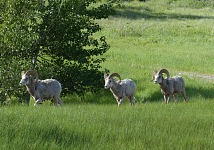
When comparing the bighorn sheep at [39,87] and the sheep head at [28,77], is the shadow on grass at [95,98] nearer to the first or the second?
the bighorn sheep at [39,87]

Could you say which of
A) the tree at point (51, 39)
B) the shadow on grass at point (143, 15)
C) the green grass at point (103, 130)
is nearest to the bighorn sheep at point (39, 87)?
the tree at point (51, 39)

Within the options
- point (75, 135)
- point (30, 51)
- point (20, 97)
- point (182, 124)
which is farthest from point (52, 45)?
→ point (75, 135)

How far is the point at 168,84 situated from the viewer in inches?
776

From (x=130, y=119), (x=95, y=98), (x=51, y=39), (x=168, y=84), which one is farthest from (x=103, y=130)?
(x=95, y=98)

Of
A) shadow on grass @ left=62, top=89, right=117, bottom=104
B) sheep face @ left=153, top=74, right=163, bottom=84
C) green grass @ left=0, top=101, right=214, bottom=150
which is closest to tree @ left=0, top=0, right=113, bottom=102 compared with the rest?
shadow on grass @ left=62, top=89, right=117, bottom=104

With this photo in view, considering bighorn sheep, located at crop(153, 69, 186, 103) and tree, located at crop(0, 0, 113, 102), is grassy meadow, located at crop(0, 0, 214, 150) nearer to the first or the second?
bighorn sheep, located at crop(153, 69, 186, 103)

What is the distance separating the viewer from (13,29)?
18500mm

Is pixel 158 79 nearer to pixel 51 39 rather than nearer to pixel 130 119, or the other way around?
pixel 51 39

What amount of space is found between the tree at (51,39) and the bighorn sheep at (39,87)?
4.30 ft

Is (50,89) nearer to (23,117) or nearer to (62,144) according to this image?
(23,117)

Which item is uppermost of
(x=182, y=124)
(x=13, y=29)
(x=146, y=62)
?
(x=13, y=29)

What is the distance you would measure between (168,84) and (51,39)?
4.66 meters

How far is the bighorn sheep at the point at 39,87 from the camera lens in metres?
17.0

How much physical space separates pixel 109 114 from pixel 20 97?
22.6 feet
